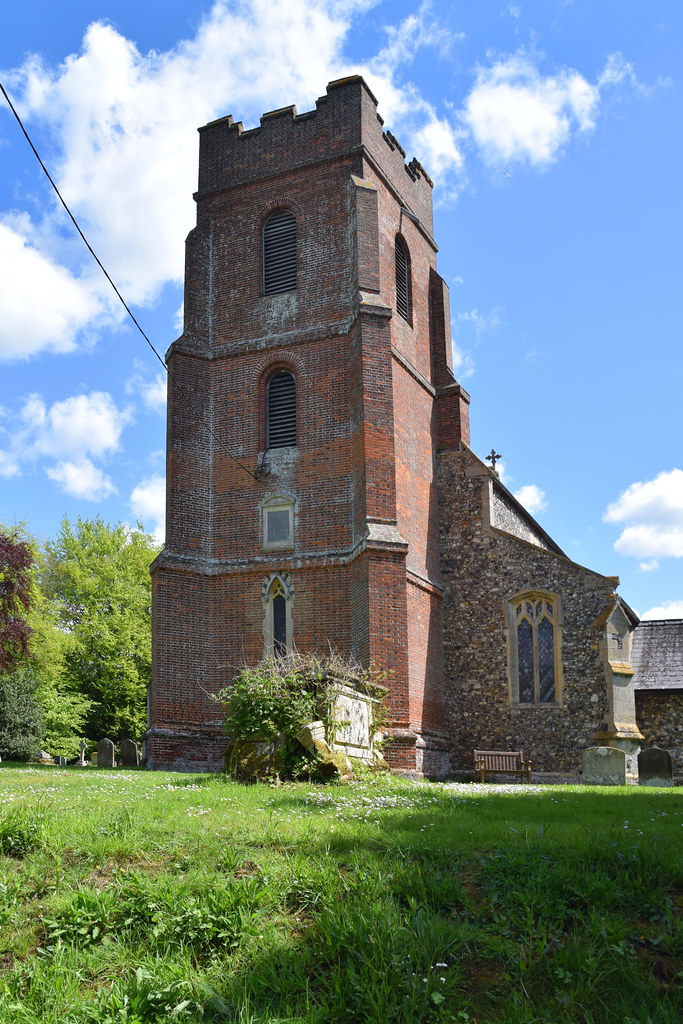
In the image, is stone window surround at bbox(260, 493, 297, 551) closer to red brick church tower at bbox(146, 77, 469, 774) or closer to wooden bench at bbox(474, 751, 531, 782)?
red brick church tower at bbox(146, 77, 469, 774)

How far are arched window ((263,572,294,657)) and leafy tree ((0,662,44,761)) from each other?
445 inches

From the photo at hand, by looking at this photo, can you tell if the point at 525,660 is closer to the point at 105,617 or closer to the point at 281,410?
the point at 281,410

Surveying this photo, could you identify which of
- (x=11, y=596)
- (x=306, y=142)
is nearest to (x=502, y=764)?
(x=11, y=596)

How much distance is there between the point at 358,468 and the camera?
18891mm

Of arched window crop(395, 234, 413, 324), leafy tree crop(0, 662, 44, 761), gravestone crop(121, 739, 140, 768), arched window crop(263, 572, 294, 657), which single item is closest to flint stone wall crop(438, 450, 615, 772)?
arched window crop(395, 234, 413, 324)

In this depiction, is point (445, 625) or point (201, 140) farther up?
point (201, 140)

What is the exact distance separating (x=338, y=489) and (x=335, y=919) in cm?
1407

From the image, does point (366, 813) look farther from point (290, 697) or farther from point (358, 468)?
point (358, 468)

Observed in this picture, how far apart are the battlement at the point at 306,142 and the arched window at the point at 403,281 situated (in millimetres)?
1345

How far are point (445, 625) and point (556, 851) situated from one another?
46.2ft

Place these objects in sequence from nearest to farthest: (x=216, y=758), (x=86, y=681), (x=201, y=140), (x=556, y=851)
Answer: (x=556, y=851), (x=216, y=758), (x=201, y=140), (x=86, y=681)

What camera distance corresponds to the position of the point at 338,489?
19344 millimetres

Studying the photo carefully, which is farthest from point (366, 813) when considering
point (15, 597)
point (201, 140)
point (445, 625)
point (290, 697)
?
point (201, 140)

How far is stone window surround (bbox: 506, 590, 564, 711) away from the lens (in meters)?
19.5
